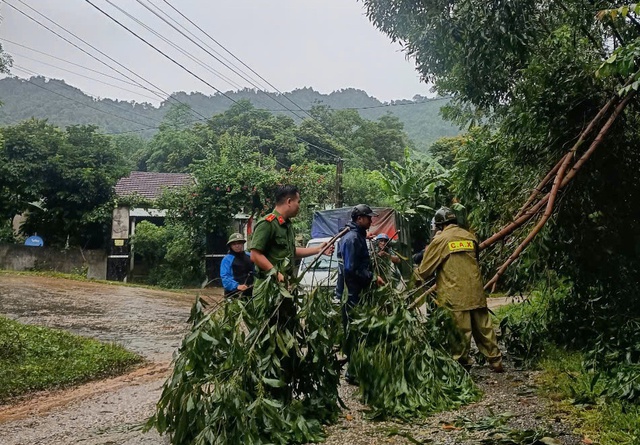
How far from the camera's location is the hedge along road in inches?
195

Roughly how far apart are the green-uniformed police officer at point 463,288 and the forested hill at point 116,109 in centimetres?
6572

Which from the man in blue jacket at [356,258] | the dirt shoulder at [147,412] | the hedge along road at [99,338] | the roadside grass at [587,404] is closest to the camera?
Result: the roadside grass at [587,404]

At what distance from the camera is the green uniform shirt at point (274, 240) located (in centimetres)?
462

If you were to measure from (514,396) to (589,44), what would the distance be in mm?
4306

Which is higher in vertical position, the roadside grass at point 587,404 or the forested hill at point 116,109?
the forested hill at point 116,109

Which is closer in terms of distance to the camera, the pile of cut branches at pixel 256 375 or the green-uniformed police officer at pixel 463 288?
the pile of cut branches at pixel 256 375

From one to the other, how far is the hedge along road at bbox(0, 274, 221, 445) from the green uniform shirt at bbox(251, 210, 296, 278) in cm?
165

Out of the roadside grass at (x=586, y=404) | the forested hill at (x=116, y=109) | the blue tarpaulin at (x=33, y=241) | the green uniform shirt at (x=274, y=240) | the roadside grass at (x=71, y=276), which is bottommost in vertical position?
the roadside grass at (x=71, y=276)

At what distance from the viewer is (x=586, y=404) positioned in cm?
429

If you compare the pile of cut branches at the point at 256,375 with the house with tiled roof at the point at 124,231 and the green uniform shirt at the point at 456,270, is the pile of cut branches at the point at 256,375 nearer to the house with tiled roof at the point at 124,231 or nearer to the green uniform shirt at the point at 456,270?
the green uniform shirt at the point at 456,270

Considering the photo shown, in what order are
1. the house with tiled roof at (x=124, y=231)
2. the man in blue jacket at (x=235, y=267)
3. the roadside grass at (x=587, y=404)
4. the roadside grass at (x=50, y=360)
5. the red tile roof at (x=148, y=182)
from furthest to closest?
the red tile roof at (x=148, y=182) < the house with tiled roof at (x=124, y=231) < the man in blue jacket at (x=235, y=267) < the roadside grass at (x=50, y=360) < the roadside grass at (x=587, y=404)

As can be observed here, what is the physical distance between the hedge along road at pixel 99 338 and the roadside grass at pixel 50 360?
0.82ft

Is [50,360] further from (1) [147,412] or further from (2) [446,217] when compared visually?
(2) [446,217]

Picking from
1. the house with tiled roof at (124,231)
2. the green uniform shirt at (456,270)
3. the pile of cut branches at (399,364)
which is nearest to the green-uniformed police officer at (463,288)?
the green uniform shirt at (456,270)
